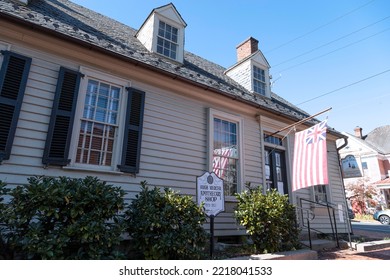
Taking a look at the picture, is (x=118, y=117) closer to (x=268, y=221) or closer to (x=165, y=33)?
(x=165, y=33)

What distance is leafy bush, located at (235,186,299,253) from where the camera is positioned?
503 centimetres

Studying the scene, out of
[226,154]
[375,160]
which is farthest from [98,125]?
[375,160]

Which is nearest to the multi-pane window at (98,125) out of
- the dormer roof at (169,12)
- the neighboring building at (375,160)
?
the dormer roof at (169,12)

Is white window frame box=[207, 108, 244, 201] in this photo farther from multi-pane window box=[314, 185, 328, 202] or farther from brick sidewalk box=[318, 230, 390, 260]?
multi-pane window box=[314, 185, 328, 202]

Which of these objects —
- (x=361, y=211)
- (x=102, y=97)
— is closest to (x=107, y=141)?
(x=102, y=97)

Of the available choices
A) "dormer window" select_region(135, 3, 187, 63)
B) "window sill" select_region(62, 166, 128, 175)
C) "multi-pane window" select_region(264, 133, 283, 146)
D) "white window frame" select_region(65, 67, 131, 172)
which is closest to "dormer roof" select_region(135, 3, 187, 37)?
"dormer window" select_region(135, 3, 187, 63)

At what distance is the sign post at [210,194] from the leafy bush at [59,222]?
1549mm

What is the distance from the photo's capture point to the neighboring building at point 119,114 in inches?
169

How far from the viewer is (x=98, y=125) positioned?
5047 mm

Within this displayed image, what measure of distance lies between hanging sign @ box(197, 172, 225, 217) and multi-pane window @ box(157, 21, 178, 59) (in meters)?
4.45

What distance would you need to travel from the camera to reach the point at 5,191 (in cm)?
313

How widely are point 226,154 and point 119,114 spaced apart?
3096 mm

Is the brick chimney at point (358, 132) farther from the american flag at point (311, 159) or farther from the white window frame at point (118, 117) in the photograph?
the white window frame at point (118, 117)
